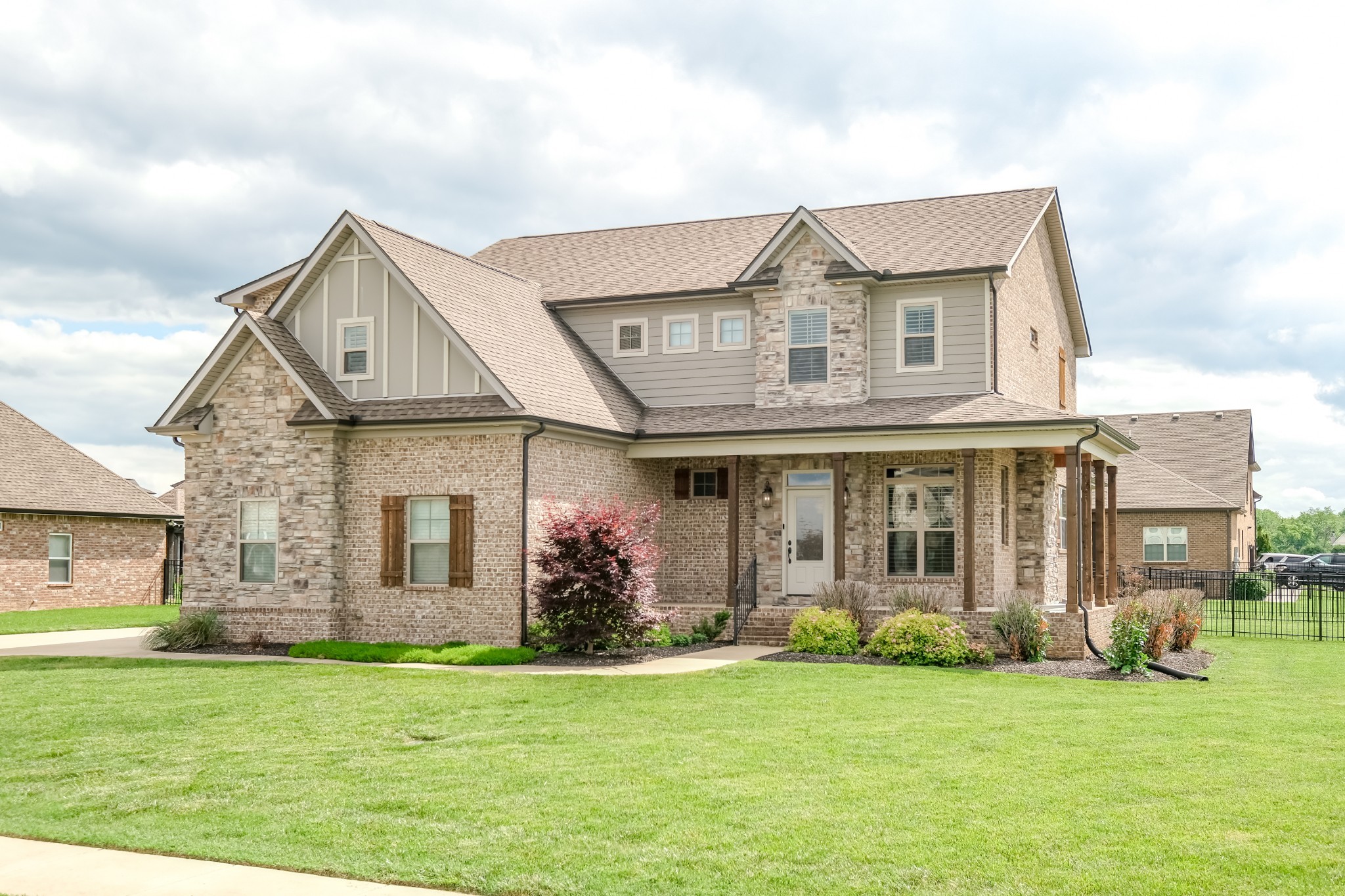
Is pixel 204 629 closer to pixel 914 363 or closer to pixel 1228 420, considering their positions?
pixel 914 363

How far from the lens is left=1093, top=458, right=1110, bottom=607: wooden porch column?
24.7 metres

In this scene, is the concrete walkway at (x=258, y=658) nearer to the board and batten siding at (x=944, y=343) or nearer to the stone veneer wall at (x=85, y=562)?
the board and batten siding at (x=944, y=343)

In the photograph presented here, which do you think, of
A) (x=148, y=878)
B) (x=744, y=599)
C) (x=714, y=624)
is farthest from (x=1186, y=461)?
(x=148, y=878)

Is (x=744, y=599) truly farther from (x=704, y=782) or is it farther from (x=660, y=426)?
(x=704, y=782)

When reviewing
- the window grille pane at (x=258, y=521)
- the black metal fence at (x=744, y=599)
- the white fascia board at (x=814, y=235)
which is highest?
the white fascia board at (x=814, y=235)

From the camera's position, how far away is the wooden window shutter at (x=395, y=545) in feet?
66.4

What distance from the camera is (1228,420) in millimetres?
47562

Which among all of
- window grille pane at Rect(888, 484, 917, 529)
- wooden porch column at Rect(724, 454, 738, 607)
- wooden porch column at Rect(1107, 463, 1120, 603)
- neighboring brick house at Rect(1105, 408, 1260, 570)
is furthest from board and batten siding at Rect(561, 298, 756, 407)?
neighboring brick house at Rect(1105, 408, 1260, 570)

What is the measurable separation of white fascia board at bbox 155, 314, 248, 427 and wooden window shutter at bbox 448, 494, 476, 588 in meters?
4.86

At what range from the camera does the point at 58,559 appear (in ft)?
107

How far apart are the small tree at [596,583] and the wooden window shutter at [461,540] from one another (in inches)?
59.7

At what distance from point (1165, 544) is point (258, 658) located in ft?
107

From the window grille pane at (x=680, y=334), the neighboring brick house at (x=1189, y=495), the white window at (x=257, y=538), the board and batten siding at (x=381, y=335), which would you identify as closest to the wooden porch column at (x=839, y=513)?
the window grille pane at (x=680, y=334)

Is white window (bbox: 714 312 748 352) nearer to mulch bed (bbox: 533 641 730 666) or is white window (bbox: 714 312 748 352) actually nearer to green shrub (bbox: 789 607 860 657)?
green shrub (bbox: 789 607 860 657)
